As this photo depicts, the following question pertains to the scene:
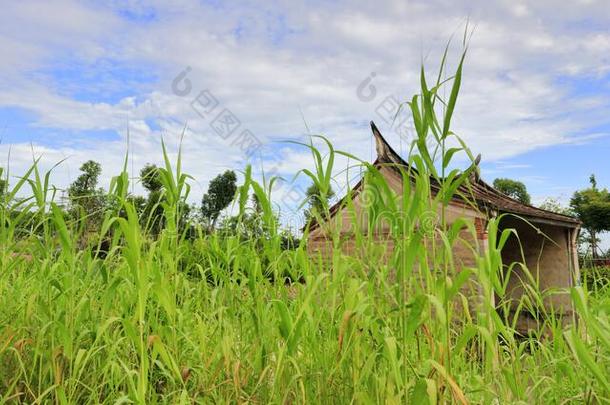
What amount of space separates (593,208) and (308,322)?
3113 cm

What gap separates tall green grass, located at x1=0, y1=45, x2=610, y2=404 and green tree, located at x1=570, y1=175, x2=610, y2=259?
29339 mm

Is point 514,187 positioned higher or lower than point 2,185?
Answer: higher

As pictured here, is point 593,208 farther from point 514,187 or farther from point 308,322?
point 308,322

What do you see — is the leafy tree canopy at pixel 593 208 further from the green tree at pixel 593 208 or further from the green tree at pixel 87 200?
the green tree at pixel 87 200

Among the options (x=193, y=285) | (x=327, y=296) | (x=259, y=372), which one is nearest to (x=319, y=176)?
(x=327, y=296)

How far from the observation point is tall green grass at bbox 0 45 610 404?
140 cm

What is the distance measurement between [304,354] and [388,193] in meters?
0.67

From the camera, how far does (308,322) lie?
1677 millimetres

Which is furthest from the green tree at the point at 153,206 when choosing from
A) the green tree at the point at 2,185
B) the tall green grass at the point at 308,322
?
the green tree at the point at 2,185

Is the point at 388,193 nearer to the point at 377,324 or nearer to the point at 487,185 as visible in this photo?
the point at 377,324

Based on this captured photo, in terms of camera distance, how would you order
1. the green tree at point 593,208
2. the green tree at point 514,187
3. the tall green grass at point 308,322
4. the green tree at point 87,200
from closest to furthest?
the tall green grass at point 308,322, the green tree at point 87,200, the green tree at point 593,208, the green tree at point 514,187

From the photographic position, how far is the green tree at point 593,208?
28.0 meters

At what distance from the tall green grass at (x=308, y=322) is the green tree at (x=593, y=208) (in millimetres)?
29339

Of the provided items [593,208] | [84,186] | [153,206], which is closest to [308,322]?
[153,206]
